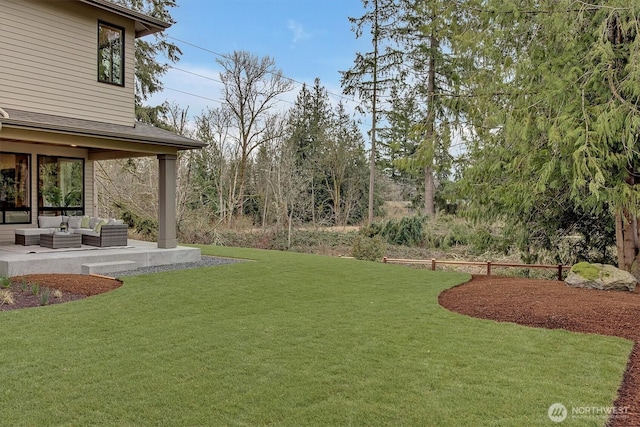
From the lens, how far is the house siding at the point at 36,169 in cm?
1052

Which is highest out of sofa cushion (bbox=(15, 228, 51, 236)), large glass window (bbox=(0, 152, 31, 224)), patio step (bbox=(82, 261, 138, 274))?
large glass window (bbox=(0, 152, 31, 224))

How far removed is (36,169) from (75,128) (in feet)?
11.6

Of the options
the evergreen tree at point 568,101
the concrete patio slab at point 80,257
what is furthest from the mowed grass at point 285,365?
the evergreen tree at point 568,101

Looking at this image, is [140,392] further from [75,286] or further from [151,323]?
[75,286]

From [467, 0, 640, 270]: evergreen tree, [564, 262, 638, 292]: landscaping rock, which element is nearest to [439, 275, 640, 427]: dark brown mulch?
[564, 262, 638, 292]: landscaping rock

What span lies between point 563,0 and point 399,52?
15774 millimetres

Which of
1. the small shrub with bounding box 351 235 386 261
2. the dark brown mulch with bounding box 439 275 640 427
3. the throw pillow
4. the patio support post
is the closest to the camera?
the dark brown mulch with bounding box 439 275 640 427

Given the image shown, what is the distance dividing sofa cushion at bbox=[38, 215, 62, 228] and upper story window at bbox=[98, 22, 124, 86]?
3596 millimetres

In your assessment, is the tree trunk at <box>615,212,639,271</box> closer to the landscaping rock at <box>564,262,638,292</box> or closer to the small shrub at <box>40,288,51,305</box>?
the landscaping rock at <box>564,262,638,292</box>

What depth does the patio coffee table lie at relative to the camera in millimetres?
9562

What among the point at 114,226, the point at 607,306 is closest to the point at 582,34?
the point at 607,306

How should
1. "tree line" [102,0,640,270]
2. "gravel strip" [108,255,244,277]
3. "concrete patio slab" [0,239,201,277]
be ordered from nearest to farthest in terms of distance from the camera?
1. "tree line" [102,0,640,270]
2. "concrete patio slab" [0,239,201,277]
3. "gravel strip" [108,255,244,277]

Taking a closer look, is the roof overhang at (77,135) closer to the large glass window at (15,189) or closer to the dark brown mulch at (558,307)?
the large glass window at (15,189)

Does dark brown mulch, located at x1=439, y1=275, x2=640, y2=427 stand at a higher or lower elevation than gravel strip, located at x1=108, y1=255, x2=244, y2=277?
lower
